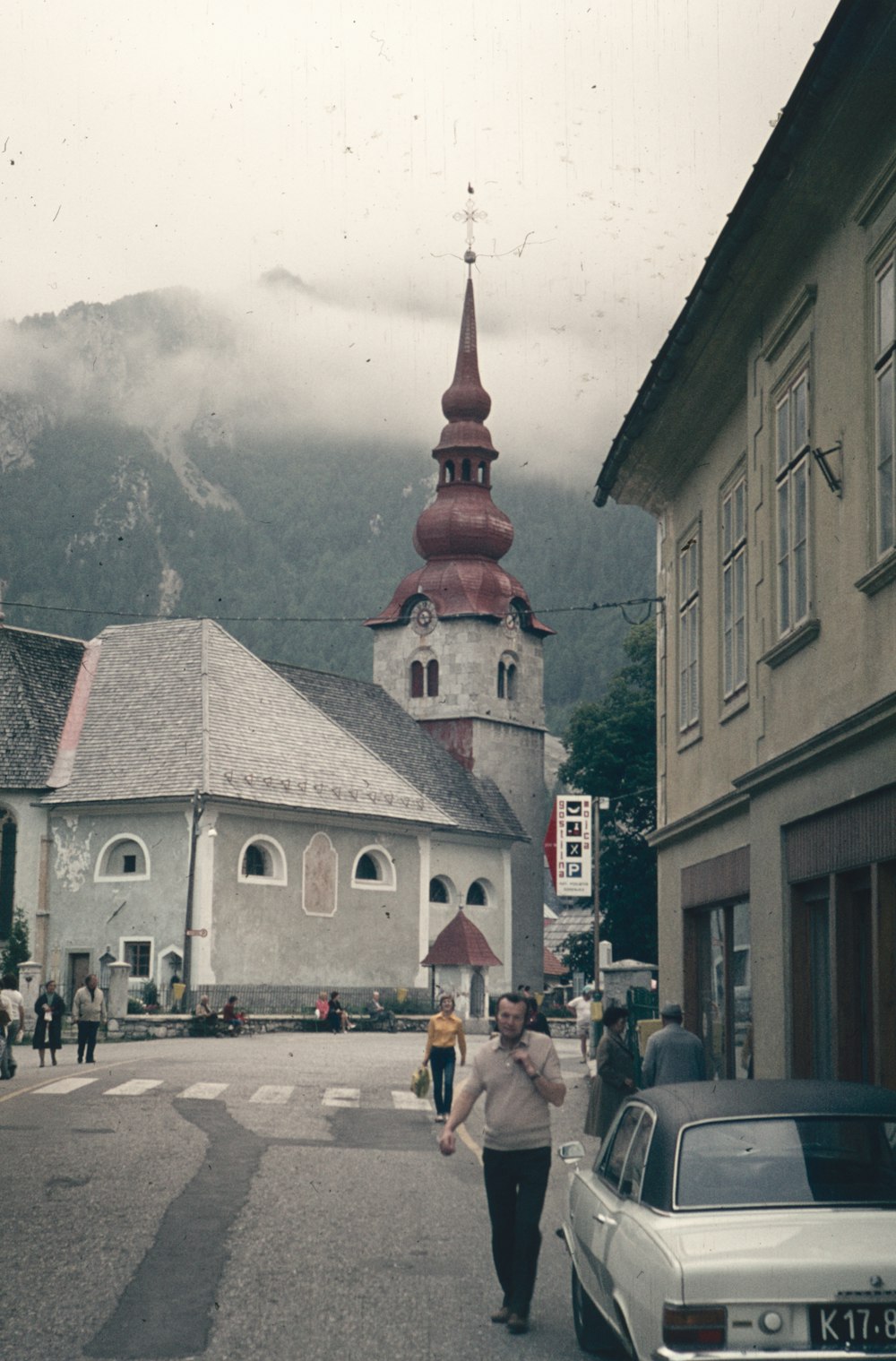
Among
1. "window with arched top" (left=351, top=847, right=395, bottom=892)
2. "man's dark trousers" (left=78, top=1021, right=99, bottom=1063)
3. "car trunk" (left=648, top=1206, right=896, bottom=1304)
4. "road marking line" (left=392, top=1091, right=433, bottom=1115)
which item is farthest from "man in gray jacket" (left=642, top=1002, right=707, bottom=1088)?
"window with arched top" (left=351, top=847, right=395, bottom=892)

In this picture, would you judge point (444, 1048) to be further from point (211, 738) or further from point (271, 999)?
point (211, 738)

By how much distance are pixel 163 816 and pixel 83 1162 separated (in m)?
36.7

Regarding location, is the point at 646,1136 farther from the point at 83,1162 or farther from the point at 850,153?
the point at 83,1162

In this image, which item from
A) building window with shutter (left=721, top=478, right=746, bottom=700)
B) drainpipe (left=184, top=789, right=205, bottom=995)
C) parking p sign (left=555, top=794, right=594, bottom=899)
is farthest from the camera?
drainpipe (left=184, top=789, right=205, bottom=995)

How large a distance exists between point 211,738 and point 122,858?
4373 millimetres

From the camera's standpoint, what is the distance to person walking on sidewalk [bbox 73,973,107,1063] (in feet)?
98.5

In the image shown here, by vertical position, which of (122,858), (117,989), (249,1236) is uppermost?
(122,858)

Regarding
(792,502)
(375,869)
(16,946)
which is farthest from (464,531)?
(792,502)

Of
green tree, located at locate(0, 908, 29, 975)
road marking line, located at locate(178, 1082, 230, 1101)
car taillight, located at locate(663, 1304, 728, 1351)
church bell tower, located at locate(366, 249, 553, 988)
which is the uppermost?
church bell tower, located at locate(366, 249, 553, 988)

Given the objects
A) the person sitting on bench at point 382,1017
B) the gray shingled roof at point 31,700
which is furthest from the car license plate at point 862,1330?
the gray shingled roof at point 31,700

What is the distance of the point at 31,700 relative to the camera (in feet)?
182

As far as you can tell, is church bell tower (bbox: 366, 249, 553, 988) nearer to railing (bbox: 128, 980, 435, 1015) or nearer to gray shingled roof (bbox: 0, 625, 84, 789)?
railing (bbox: 128, 980, 435, 1015)

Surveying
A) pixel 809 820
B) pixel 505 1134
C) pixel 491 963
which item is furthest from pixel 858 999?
pixel 491 963

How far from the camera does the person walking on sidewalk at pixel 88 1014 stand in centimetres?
3002
